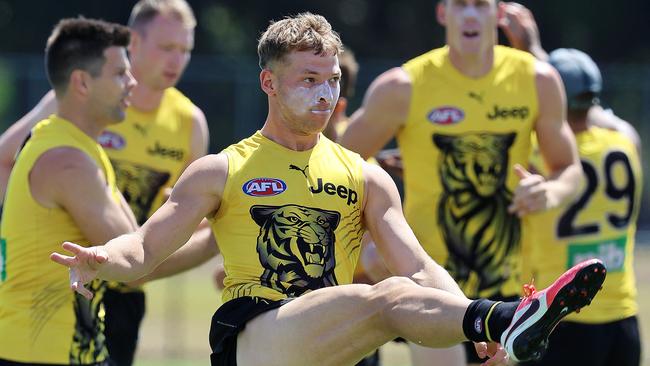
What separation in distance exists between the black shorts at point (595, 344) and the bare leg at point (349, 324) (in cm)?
A: 339

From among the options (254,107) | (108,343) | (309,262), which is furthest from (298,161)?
(254,107)

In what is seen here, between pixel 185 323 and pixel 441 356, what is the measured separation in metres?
9.70

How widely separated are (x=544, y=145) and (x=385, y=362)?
6692mm

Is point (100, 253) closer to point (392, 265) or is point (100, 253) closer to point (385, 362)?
point (392, 265)

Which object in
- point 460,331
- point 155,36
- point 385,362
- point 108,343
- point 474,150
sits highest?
point 155,36

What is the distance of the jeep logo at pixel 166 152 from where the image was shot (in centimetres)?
827

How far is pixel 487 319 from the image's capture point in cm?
486

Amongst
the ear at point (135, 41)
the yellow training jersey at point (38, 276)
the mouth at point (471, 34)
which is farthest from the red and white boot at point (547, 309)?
the ear at point (135, 41)

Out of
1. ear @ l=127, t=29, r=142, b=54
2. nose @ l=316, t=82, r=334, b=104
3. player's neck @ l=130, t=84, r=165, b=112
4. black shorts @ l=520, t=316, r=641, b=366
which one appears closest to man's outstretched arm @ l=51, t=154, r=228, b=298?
nose @ l=316, t=82, r=334, b=104

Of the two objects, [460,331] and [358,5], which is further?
[358,5]

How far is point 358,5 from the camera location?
1175 inches

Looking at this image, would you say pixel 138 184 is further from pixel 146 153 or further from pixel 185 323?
pixel 185 323

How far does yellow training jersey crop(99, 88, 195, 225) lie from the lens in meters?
8.17

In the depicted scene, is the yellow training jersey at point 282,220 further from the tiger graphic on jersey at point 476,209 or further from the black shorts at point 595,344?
the black shorts at point 595,344
